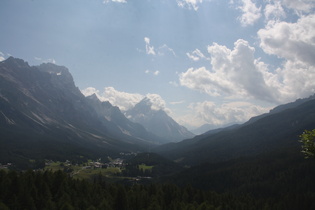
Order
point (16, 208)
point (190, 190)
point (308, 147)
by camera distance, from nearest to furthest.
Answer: point (308, 147) → point (16, 208) → point (190, 190)

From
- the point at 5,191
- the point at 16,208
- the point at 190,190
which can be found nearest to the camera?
the point at 16,208

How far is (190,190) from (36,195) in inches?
3150

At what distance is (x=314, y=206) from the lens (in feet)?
478

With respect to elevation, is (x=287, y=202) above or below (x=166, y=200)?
below

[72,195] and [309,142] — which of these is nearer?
[309,142]

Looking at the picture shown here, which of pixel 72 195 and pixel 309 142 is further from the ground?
pixel 309 142

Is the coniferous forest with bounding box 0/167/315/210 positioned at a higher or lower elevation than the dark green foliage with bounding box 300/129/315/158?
lower

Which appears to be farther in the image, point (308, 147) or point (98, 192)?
point (98, 192)

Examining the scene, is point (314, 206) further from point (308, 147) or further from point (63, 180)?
point (308, 147)

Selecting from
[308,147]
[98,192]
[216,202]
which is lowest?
[216,202]

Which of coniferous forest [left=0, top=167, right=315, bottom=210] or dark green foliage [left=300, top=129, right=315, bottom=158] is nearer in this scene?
dark green foliage [left=300, top=129, right=315, bottom=158]

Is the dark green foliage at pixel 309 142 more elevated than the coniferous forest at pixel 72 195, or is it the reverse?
the dark green foliage at pixel 309 142

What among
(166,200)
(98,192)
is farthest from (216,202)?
(98,192)

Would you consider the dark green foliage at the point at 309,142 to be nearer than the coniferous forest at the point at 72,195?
Yes
